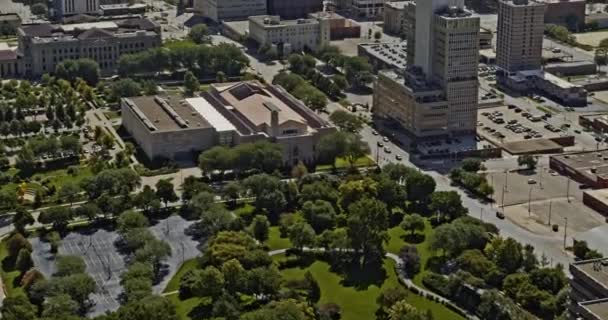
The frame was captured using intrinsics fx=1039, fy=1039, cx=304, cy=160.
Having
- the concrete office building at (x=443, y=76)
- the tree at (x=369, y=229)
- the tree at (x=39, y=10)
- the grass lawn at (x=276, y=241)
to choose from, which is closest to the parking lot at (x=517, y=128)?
the concrete office building at (x=443, y=76)

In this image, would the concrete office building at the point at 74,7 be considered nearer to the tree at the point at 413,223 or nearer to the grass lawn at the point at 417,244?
the grass lawn at the point at 417,244

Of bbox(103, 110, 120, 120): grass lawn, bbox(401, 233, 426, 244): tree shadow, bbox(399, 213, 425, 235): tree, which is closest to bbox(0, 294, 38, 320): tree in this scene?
bbox(401, 233, 426, 244): tree shadow

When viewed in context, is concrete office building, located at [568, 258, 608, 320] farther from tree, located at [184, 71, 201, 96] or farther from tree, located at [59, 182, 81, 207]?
tree, located at [184, 71, 201, 96]

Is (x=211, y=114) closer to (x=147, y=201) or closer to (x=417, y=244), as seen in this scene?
(x=147, y=201)

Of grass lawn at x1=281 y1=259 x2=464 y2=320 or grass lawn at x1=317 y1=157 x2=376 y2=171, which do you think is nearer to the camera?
grass lawn at x1=281 y1=259 x2=464 y2=320

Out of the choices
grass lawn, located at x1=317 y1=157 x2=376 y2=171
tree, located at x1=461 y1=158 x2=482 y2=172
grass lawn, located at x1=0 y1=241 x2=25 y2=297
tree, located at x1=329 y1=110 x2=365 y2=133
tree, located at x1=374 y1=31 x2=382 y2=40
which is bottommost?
grass lawn, located at x1=0 y1=241 x2=25 y2=297
